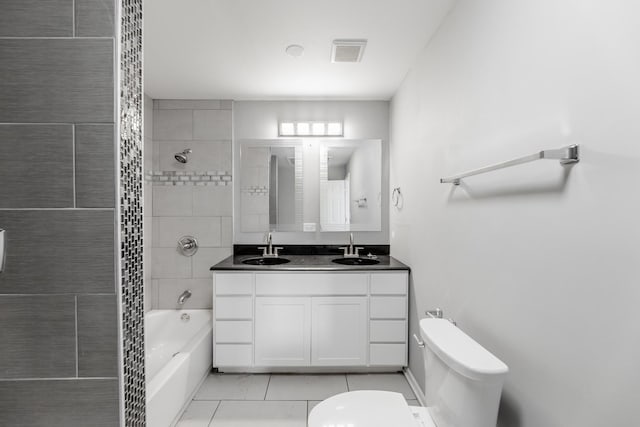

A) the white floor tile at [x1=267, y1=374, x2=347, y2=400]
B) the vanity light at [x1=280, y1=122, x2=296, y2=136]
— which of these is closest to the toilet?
the white floor tile at [x1=267, y1=374, x2=347, y2=400]

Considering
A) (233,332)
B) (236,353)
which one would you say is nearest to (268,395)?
(236,353)

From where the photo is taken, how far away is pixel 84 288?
992 mm

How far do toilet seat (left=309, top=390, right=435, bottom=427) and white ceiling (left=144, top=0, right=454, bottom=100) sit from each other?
1.98 metres

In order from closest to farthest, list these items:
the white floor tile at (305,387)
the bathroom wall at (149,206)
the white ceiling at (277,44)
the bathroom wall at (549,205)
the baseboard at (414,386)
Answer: the bathroom wall at (549,205), the white ceiling at (277,44), the baseboard at (414,386), the white floor tile at (305,387), the bathroom wall at (149,206)

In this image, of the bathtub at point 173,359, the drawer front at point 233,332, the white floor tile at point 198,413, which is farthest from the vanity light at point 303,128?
the white floor tile at point 198,413

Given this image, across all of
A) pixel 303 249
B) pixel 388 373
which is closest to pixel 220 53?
pixel 303 249

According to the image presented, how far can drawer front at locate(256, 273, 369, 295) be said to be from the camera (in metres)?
2.66

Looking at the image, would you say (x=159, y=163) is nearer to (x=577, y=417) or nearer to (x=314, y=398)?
(x=314, y=398)

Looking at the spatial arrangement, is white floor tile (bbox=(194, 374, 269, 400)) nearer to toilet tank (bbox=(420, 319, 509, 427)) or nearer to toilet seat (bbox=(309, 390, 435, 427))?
toilet seat (bbox=(309, 390, 435, 427))

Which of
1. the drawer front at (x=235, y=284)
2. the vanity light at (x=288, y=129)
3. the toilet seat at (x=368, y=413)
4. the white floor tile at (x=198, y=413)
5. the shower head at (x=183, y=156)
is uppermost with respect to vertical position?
the vanity light at (x=288, y=129)

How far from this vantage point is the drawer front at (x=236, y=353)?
266 centimetres

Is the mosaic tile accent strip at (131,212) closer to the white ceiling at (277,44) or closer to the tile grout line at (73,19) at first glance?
the tile grout line at (73,19)

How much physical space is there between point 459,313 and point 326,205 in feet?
6.10

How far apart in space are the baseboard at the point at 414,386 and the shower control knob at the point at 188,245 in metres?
2.24
